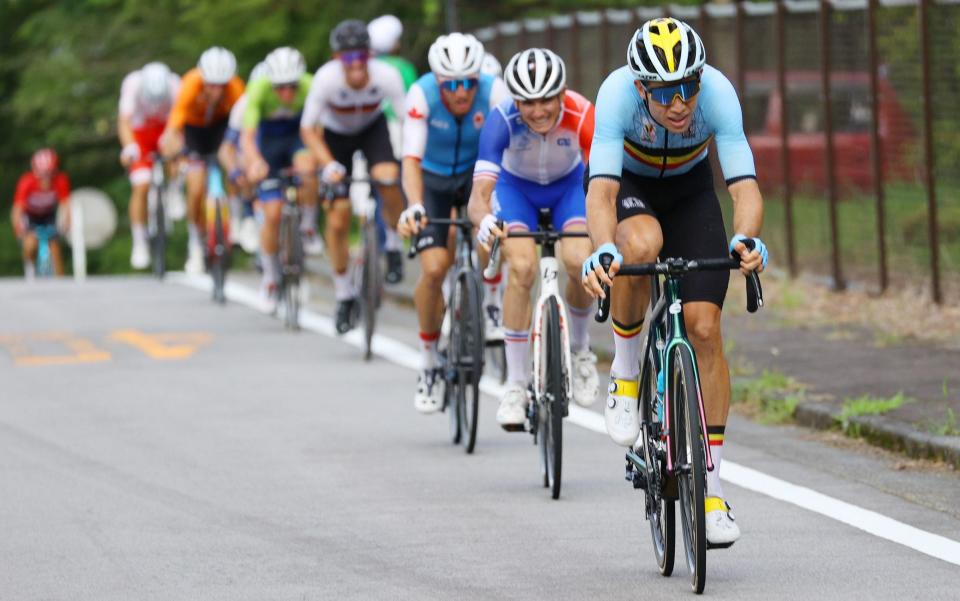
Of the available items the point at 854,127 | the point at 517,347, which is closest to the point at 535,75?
the point at 517,347

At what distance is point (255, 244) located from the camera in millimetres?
20125

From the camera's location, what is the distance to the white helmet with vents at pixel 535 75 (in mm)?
10070

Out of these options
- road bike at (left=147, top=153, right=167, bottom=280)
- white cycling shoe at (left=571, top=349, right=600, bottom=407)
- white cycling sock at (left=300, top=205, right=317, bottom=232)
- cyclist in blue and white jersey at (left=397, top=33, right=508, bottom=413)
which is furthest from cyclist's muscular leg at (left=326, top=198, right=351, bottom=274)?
road bike at (left=147, top=153, right=167, bottom=280)

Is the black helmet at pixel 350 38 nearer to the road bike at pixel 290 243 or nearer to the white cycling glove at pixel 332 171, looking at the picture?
the white cycling glove at pixel 332 171

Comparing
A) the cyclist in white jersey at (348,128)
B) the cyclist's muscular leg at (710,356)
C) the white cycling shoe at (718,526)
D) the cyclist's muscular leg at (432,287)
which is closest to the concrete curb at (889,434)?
the cyclist's muscular leg at (432,287)

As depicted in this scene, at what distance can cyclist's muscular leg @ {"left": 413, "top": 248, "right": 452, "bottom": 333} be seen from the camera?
11.9 m

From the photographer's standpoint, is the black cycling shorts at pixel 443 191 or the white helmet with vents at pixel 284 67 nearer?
the black cycling shorts at pixel 443 191

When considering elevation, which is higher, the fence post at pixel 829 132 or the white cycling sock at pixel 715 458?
the fence post at pixel 829 132

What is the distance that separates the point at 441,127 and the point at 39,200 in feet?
83.4

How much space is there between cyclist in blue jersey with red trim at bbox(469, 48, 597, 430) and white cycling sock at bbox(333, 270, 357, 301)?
533 cm

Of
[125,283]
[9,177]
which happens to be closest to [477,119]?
[125,283]

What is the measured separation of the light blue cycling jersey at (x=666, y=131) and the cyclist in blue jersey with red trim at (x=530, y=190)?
206 cm

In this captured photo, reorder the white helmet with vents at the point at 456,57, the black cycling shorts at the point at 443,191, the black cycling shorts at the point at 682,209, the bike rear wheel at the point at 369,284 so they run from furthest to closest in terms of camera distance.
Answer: the bike rear wheel at the point at 369,284
the black cycling shorts at the point at 443,191
the white helmet with vents at the point at 456,57
the black cycling shorts at the point at 682,209

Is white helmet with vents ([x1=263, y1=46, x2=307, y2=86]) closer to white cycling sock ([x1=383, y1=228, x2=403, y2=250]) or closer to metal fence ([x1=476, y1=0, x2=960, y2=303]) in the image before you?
white cycling sock ([x1=383, y1=228, x2=403, y2=250])
